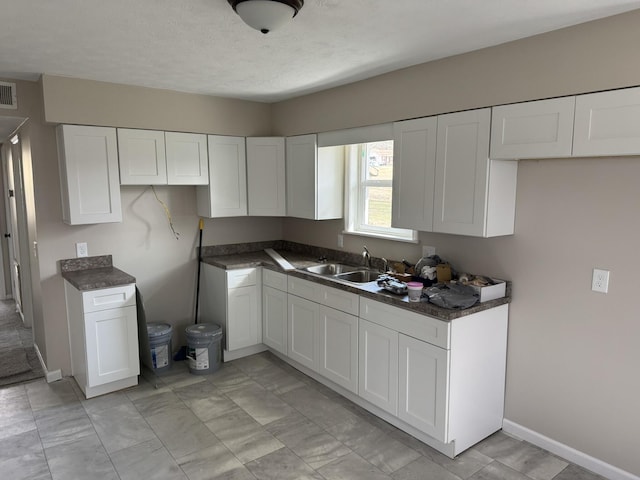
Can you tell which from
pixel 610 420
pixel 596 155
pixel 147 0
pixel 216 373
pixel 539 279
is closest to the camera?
pixel 147 0

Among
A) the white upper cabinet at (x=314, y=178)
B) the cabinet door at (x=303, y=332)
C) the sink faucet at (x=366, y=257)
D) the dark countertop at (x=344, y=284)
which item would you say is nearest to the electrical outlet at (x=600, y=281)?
the dark countertop at (x=344, y=284)

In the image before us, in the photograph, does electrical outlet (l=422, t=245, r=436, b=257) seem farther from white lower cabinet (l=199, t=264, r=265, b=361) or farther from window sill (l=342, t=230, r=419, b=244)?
white lower cabinet (l=199, t=264, r=265, b=361)

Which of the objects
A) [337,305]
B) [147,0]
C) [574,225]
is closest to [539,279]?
[574,225]

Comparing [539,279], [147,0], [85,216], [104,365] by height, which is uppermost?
[147,0]

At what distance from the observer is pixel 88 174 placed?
3.37m

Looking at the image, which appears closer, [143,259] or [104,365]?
[104,365]

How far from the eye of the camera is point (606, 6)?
200 cm

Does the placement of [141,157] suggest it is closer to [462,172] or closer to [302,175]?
[302,175]

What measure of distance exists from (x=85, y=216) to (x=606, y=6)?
3.54 meters

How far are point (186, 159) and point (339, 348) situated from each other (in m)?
2.11

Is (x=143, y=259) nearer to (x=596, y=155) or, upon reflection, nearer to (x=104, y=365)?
(x=104, y=365)

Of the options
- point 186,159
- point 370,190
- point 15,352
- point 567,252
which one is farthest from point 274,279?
point 15,352

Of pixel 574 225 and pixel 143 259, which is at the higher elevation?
pixel 574 225

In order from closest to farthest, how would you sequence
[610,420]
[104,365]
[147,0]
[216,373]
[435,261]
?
[147,0]
[610,420]
[435,261]
[104,365]
[216,373]
